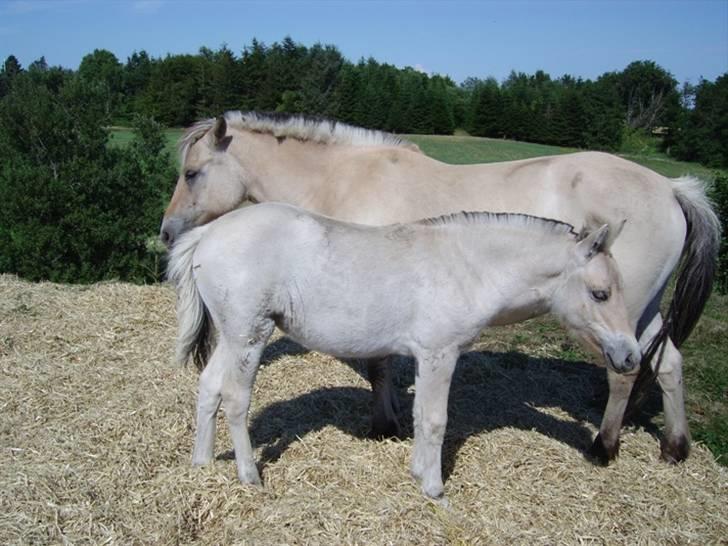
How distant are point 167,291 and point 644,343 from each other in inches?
197

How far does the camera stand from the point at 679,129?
49.6 metres

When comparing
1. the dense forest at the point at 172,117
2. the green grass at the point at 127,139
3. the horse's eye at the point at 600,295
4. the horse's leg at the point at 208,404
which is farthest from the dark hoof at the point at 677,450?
the dense forest at the point at 172,117

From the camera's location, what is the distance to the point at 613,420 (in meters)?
4.03

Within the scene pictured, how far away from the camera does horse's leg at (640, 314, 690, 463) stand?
4.11 metres

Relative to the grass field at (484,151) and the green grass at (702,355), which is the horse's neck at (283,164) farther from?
the grass field at (484,151)

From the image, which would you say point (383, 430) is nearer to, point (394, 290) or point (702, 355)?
point (394, 290)

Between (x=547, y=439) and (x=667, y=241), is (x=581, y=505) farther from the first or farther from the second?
(x=667, y=241)

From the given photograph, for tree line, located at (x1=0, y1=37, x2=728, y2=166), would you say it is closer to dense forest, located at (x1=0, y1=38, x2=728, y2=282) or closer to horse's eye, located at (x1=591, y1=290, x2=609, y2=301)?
dense forest, located at (x1=0, y1=38, x2=728, y2=282)

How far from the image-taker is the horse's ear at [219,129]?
4.35m

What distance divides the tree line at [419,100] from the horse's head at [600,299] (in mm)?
34563

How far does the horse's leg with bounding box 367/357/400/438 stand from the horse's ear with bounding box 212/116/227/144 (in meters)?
1.98

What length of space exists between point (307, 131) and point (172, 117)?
132 ft

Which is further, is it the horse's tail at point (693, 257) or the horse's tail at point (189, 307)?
the horse's tail at point (693, 257)

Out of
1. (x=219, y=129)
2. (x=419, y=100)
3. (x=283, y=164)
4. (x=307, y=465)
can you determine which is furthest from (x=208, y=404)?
(x=419, y=100)
